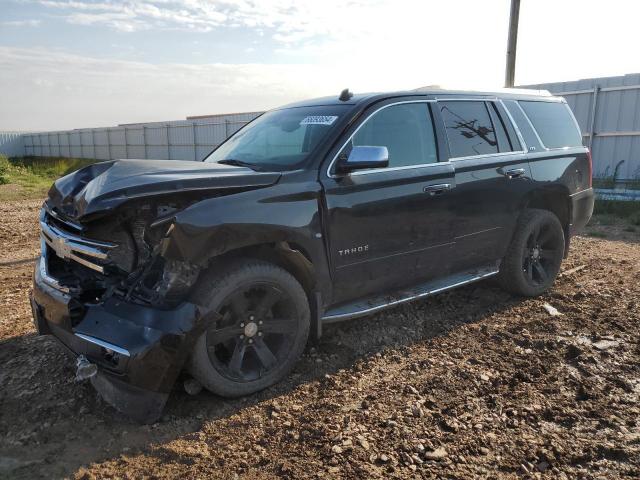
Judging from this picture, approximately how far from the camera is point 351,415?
9.73 feet

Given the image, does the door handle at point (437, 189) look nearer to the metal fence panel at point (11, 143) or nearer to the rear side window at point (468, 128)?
the rear side window at point (468, 128)

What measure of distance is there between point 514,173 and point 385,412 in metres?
2.66

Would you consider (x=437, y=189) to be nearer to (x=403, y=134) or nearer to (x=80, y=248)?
(x=403, y=134)

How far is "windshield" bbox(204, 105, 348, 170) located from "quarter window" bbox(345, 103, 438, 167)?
0.81ft

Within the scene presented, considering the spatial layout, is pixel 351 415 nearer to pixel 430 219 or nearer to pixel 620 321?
pixel 430 219

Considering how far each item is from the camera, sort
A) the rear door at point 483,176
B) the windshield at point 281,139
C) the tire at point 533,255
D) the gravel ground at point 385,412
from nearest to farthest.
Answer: the gravel ground at point 385,412, the windshield at point 281,139, the rear door at point 483,176, the tire at point 533,255

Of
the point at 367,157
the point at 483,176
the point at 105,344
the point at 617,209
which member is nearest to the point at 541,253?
the point at 483,176

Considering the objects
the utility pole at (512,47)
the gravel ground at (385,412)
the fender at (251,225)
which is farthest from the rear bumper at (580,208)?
the utility pole at (512,47)

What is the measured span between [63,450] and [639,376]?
3.68 metres

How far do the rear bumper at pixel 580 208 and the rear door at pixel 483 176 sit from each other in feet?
2.83

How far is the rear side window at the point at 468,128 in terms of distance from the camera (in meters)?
4.17

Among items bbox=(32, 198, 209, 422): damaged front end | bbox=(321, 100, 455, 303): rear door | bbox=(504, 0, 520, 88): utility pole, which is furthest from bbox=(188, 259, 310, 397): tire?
bbox=(504, 0, 520, 88): utility pole

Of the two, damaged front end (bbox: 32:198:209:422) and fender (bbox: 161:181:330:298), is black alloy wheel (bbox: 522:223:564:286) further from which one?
damaged front end (bbox: 32:198:209:422)

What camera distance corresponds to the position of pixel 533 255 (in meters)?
5.00
